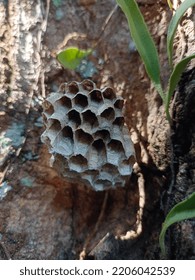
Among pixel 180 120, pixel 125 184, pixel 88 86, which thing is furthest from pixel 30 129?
pixel 180 120

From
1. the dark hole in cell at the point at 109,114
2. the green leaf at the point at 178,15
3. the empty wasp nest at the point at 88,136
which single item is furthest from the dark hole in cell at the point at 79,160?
the green leaf at the point at 178,15

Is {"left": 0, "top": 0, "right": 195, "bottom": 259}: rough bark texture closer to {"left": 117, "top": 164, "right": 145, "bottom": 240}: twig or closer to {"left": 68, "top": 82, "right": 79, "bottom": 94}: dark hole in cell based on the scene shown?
{"left": 117, "top": 164, "right": 145, "bottom": 240}: twig

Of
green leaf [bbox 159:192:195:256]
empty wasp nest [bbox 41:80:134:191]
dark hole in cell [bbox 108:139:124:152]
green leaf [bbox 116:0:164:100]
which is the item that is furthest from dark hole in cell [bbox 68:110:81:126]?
green leaf [bbox 159:192:195:256]

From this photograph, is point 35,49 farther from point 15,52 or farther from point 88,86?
point 88,86

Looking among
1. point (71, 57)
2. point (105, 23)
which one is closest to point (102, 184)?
point (71, 57)

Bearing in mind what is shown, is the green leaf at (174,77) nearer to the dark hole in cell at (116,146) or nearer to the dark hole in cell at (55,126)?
the dark hole in cell at (116,146)
